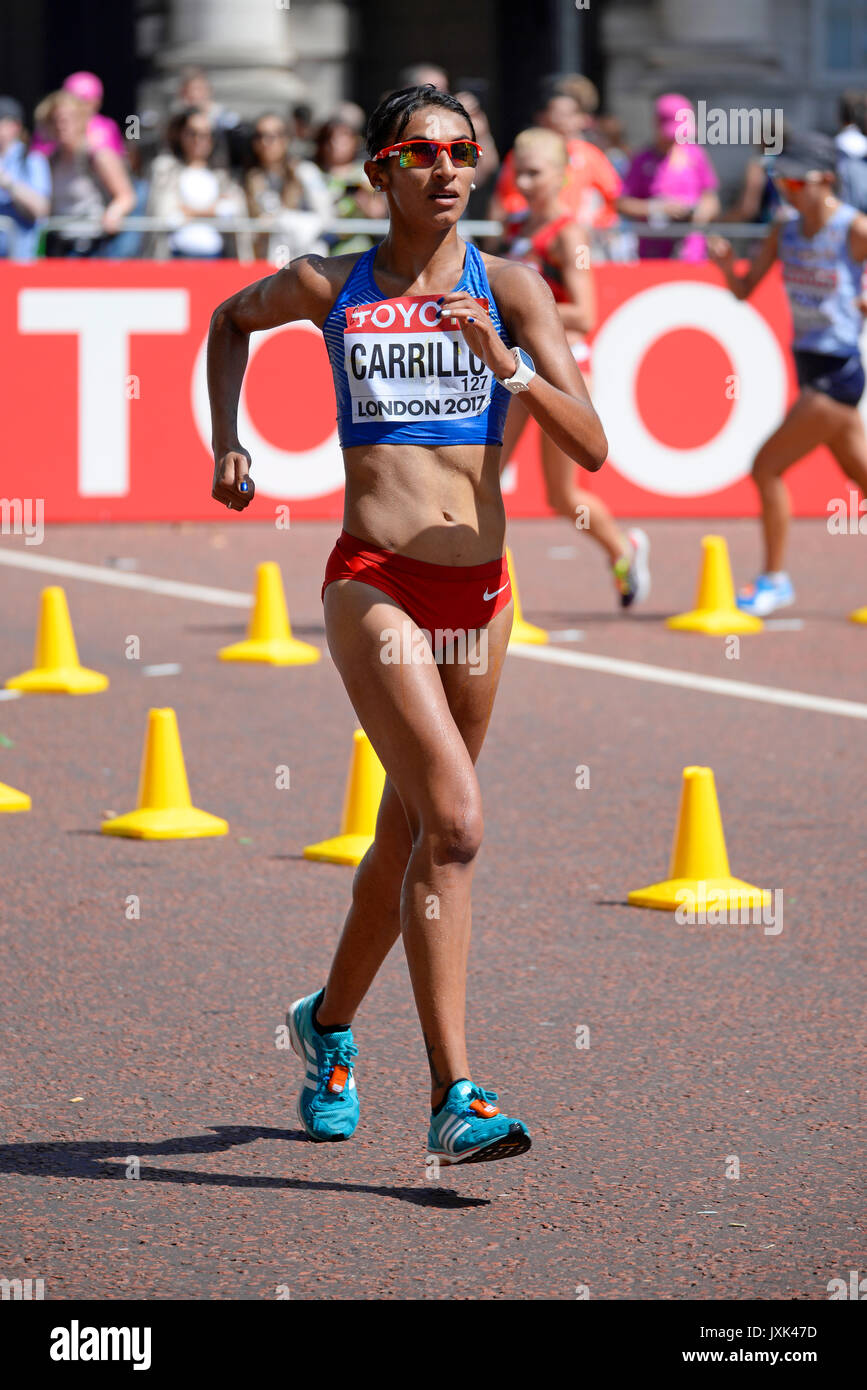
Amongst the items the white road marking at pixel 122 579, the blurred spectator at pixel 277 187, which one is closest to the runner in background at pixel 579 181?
the blurred spectator at pixel 277 187

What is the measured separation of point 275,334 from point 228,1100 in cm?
1048

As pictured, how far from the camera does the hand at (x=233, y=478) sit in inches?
198

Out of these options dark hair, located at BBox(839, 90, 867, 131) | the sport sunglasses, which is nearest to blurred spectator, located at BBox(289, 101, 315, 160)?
dark hair, located at BBox(839, 90, 867, 131)

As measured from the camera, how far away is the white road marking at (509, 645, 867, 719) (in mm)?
10250

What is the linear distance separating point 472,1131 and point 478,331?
1.52m

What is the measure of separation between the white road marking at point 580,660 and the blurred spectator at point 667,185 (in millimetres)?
5989

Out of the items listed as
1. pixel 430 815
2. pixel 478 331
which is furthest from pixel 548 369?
pixel 430 815

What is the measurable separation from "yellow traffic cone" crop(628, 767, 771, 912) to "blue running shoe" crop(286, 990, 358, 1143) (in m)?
2.07

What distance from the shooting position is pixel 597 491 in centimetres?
1609

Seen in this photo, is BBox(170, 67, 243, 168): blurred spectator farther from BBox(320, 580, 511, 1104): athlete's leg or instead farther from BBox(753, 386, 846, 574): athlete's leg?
BBox(320, 580, 511, 1104): athlete's leg

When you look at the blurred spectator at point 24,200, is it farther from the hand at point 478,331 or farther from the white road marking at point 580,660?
the hand at point 478,331

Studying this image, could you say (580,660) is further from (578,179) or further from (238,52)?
(238,52)

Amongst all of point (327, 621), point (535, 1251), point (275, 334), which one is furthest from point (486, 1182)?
point (275, 334)

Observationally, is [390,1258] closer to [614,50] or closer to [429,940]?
Answer: [429,940]
